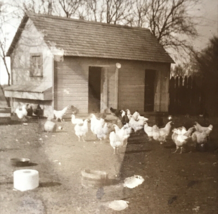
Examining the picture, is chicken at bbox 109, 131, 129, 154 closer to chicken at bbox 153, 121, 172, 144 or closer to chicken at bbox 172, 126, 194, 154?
chicken at bbox 153, 121, 172, 144

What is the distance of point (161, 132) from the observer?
179cm

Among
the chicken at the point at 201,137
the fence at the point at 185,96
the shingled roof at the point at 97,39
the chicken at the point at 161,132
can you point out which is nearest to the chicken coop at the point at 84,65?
the shingled roof at the point at 97,39

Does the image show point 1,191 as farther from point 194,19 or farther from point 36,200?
point 194,19

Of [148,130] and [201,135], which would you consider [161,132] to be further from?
[201,135]

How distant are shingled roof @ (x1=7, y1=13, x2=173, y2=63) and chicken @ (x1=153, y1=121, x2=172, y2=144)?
0.44 metres

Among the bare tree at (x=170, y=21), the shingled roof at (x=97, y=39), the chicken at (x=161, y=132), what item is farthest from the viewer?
the chicken at (x=161, y=132)

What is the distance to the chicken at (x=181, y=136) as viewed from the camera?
5.97 ft

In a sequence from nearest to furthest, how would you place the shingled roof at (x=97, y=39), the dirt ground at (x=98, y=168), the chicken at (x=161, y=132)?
the dirt ground at (x=98, y=168)
the shingled roof at (x=97, y=39)
the chicken at (x=161, y=132)

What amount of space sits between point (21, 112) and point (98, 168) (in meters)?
0.53

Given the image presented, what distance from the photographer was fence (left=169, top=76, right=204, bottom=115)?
1.66m

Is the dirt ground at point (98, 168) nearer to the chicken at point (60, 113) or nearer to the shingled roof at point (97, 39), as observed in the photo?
the chicken at point (60, 113)

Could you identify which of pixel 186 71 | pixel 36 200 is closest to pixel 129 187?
pixel 36 200

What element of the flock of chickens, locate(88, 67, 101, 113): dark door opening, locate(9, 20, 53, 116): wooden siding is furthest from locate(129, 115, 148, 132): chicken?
locate(9, 20, 53, 116): wooden siding

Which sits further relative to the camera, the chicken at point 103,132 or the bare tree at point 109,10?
the chicken at point 103,132
